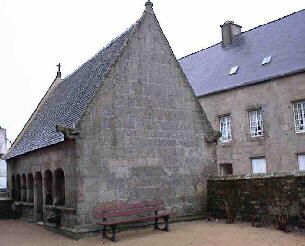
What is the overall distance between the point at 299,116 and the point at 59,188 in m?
12.0

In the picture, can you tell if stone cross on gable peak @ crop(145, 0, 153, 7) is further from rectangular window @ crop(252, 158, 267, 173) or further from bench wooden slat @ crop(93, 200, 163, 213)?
rectangular window @ crop(252, 158, 267, 173)

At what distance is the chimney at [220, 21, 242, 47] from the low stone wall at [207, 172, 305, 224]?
46.8 feet

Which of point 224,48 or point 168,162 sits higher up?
point 224,48

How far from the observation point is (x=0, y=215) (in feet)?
53.6

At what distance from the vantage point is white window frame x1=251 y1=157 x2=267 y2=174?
19.7m

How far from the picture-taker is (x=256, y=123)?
20172mm

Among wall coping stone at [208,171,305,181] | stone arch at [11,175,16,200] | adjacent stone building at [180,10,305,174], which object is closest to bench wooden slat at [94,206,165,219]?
wall coping stone at [208,171,305,181]

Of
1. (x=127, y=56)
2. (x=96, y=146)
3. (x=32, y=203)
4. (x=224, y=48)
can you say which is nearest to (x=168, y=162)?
(x=96, y=146)

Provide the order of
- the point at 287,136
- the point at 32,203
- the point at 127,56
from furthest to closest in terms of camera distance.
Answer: the point at 287,136
the point at 32,203
the point at 127,56

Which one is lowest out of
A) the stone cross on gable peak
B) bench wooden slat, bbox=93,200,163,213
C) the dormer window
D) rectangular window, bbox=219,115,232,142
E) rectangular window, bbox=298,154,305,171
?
bench wooden slat, bbox=93,200,163,213

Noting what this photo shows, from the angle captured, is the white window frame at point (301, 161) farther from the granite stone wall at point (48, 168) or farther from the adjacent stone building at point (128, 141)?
the granite stone wall at point (48, 168)

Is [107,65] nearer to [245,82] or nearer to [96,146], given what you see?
[96,146]

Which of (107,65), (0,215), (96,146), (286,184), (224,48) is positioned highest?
(224,48)

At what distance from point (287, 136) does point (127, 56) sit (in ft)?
33.7
